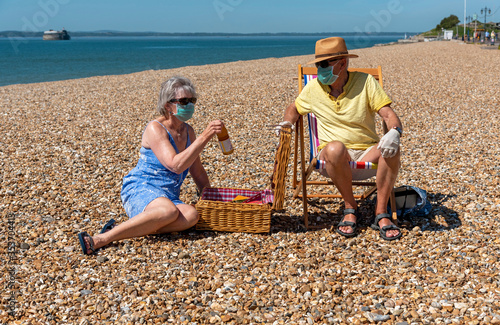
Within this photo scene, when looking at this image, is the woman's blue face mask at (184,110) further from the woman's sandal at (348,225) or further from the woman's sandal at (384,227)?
the woman's sandal at (384,227)


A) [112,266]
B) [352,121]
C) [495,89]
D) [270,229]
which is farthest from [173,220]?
[495,89]

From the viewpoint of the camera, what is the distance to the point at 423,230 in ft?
12.9

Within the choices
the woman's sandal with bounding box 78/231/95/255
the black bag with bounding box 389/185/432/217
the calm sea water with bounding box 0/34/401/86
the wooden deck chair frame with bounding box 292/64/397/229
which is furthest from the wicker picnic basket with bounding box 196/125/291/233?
the calm sea water with bounding box 0/34/401/86

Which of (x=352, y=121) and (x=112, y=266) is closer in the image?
(x=112, y=266)

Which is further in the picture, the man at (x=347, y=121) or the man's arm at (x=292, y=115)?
the man's arm at (x=292, y=115)

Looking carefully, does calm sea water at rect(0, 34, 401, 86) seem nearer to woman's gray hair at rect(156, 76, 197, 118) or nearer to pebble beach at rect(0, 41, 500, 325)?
pebble beach at rect(0, 41, 500, 325)

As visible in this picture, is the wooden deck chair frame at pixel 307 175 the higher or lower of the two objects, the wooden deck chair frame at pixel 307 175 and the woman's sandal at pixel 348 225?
the higher

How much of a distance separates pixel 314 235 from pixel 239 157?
246 cm

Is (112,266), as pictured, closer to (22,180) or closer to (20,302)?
(20,302)

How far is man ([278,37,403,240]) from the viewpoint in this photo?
377 centimetres

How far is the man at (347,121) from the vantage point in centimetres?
377

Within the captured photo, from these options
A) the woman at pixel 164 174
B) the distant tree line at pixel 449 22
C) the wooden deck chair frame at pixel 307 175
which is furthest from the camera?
the distant tree line at pixel 449 22

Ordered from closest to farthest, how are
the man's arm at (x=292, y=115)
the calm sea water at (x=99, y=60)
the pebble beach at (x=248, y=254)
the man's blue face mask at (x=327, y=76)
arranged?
the pebble beach at (x=248, y=254), the man's blue face mask at (x=327, y=76), the man's arm at (x=292, y=115), the calm sea water at (x=99, y=60)

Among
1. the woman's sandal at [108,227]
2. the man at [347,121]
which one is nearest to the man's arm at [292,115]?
the man at [347,121]
